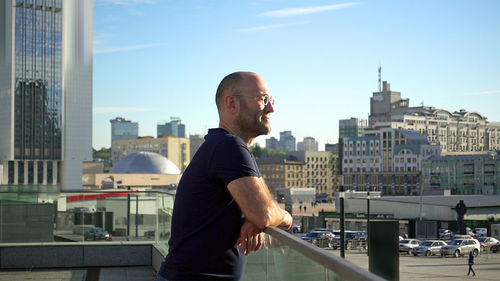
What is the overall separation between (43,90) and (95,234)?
4851 inches

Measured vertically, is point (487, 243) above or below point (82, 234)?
below

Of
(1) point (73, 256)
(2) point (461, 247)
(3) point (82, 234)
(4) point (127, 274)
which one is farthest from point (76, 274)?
(2) point (461, 247)

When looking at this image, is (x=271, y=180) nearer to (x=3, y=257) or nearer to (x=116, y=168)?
(x=116, y=168)

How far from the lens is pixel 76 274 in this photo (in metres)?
10.7

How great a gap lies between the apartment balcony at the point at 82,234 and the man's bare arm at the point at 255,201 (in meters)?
7.27

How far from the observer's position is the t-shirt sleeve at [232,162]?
3053 mm

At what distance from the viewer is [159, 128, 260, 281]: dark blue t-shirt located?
3072 millimetres

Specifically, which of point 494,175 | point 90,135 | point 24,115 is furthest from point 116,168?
point 494,175

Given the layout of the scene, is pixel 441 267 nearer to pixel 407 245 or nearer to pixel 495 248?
pixel 407 245

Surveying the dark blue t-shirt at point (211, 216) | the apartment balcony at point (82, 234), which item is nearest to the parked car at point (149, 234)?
the apartment balcony at point (82, 234)

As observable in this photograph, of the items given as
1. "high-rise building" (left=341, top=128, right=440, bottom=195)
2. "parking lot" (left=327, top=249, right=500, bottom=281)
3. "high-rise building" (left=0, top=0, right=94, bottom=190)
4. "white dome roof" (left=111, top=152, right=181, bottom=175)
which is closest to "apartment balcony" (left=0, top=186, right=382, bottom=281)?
"parking lot" (left=327, top=249, right=500, bottom=281)

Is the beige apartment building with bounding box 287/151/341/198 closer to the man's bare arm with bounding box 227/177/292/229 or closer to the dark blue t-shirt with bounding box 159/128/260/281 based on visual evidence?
the man's bare arm with bounding box 227/177/292/229

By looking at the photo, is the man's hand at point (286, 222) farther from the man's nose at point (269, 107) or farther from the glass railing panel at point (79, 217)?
the glass railing panel at point (79, 217)

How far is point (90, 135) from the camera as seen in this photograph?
139 metres
